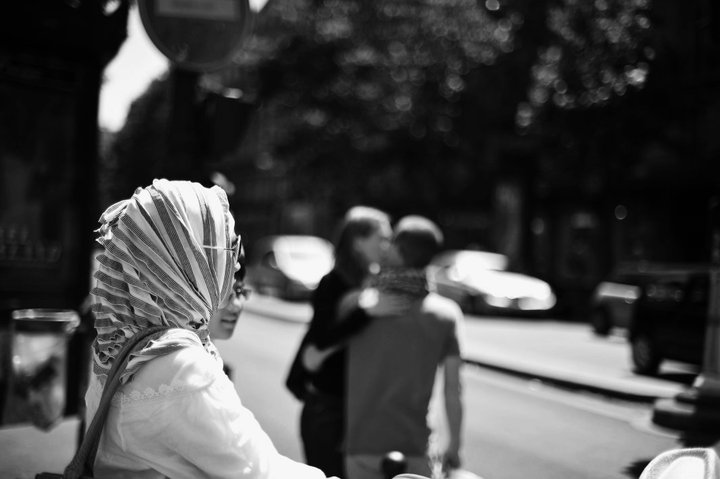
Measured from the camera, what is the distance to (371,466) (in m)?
3.25

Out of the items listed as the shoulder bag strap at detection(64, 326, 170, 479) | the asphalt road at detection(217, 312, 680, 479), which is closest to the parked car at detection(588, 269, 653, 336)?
the asphalt road at detection(217, 312, 680, 479)

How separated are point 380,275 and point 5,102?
12.3 ft

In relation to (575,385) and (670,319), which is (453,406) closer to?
(575,385)

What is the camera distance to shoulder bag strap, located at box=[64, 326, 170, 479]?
58.9 inches

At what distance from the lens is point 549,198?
96.1ft

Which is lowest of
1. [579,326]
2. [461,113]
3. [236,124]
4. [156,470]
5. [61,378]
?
[579,326]

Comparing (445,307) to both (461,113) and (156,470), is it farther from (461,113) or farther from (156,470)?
(461,113)

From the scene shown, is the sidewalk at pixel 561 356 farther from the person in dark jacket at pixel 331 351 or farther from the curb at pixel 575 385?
the person in dark jacket at pixel 331 351

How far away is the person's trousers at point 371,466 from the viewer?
319 cm

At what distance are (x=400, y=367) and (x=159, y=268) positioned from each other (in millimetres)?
1809

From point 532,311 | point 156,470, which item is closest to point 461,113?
point 532,311

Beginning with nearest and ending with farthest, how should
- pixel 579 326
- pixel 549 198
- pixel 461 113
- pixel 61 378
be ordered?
pixel 61 378 → pixel 579 326 → pixel 461 113 → pixel 549 198

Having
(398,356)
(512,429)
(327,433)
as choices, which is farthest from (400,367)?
(512,429)

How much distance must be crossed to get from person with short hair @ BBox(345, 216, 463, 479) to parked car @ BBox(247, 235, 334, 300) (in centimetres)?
2018
